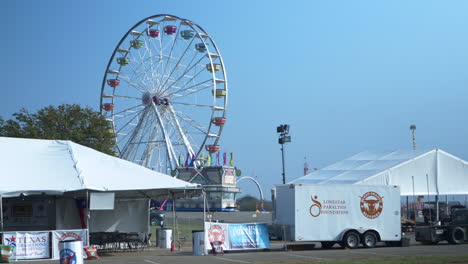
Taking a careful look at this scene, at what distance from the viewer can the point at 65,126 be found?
45.9 meters

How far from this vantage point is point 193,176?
73250 millimetres

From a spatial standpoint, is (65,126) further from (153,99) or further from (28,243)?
(28,243)

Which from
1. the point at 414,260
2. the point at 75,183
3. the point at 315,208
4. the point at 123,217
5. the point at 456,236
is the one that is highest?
the point at 75,183

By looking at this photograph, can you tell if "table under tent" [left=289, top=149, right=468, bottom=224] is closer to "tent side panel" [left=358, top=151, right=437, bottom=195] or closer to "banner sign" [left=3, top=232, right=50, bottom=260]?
"tent side panel" [left=358, top=151, right=437, bottom=195]

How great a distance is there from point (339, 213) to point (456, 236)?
632cm

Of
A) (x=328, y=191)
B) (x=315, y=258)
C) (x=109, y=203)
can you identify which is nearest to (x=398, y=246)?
(x=328, y=191)

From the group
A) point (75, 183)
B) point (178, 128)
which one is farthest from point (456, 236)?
point (178, 128)

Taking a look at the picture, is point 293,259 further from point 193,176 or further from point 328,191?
point 193,176

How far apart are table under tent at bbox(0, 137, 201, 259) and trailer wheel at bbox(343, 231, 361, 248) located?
20.2 feet

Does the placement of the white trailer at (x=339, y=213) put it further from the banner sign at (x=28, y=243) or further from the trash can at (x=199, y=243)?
the banner sign at (x=28, y=243)

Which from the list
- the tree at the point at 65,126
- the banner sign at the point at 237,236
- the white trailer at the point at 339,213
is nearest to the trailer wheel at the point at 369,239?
the white trailer at the point at 339,213

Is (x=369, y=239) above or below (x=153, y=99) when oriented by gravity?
below

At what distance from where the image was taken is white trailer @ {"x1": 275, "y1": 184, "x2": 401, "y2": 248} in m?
24.6

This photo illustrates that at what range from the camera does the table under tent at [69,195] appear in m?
21.8
